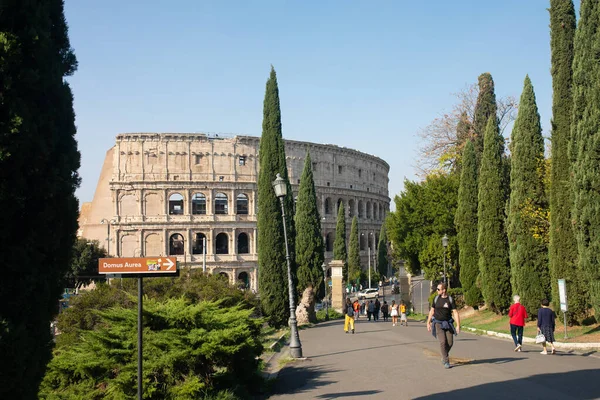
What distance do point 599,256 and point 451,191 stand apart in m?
25.8

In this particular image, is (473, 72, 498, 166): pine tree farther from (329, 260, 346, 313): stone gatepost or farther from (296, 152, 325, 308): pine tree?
(329, 260, 346, 313): stone gatepost

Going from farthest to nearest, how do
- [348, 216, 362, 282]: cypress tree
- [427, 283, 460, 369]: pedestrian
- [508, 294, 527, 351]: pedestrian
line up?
[348, 216, 362, 282]: cypress tree < [508, 294, 527, 351]: pedestrian < [427, 283, 460, 369]: pedestrian

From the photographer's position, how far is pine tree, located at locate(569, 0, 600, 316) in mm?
13469

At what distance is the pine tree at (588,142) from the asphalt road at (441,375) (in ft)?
8.33

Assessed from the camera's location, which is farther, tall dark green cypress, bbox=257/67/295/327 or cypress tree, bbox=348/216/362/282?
cypress tree, bbox=348/216/362/282

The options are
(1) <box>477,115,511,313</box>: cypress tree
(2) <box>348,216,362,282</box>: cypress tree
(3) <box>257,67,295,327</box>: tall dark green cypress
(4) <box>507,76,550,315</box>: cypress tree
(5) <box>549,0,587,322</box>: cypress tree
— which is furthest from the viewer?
(2) <box>348,216,362,282</box>: cypress tree

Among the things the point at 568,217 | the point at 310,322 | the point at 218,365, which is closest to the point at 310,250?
the point at 310,322

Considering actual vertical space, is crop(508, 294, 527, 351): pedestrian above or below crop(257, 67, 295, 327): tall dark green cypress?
below

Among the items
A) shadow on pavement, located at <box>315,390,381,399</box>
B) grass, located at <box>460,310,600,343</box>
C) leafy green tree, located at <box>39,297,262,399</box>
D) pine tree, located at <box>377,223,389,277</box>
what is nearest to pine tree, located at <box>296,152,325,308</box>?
grass, located at <box>460,310,600,343</box>

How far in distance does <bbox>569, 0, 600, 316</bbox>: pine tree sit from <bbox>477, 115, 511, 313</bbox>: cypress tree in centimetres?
1009

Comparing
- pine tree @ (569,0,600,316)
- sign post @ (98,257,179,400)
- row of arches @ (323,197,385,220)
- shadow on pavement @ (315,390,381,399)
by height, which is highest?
row of arches @ (323,197,385,220)

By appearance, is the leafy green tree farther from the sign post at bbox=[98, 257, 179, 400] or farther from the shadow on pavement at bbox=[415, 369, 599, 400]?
the shadow on pavement at bbox=[415, 369, 599, 400]

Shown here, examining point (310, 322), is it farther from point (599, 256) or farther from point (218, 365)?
point (218, 365)

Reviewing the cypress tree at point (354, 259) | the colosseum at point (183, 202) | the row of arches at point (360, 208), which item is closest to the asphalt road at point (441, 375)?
the colosseum at point (183, 202)
